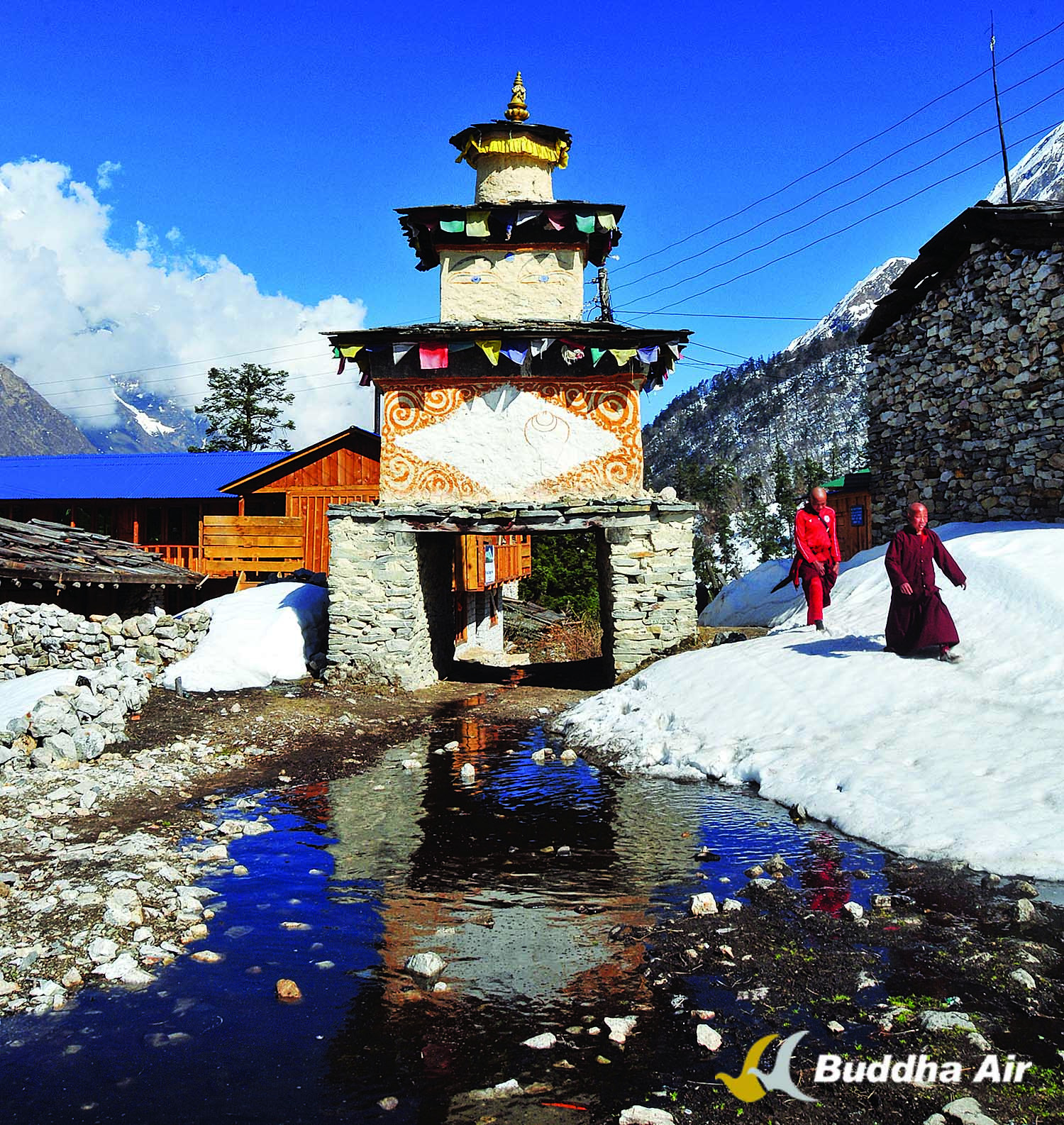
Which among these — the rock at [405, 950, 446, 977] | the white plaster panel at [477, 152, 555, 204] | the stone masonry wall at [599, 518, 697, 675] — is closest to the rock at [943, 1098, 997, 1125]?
the rock at [405, 950, 446, 977]

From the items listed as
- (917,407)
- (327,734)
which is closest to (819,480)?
(917,407)

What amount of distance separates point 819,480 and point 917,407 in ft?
146

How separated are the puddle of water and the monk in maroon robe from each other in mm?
3332

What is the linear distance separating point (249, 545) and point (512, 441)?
32.4 feet

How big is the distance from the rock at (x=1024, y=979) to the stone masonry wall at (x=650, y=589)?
11.1 metres

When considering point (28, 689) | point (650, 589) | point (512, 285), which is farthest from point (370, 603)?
point (512, 285)

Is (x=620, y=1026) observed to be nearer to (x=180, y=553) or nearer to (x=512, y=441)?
(x=512, y=441)

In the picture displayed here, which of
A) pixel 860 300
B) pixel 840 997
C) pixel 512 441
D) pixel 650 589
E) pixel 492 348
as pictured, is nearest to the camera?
pixel 840 997

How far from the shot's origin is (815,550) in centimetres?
1207

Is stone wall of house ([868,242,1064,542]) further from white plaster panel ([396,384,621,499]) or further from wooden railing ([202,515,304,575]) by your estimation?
wooden railing ([202,515,304,575])

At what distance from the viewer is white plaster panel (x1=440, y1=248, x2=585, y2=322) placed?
Result: 1756 centimetres

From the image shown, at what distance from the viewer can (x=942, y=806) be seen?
670cm

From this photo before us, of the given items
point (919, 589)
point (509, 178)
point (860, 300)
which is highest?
point (860, 300)

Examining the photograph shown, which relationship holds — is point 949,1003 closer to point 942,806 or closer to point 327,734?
point 942,806
